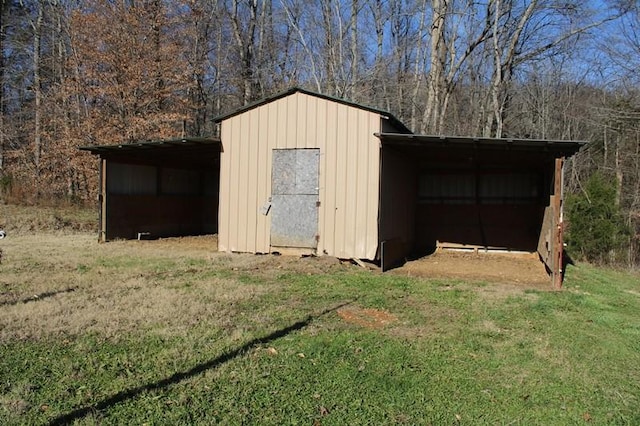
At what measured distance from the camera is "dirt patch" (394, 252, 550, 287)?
901 cm

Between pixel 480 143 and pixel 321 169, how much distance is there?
2985 mm

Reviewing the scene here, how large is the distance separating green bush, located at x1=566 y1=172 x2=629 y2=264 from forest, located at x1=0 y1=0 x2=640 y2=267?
4 cm

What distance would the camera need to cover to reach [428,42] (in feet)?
70.9

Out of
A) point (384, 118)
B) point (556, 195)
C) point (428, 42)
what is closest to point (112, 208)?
point (384, 118)

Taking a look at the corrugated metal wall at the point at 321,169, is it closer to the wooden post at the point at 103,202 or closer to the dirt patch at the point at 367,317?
the dirt patch at the point at 367,317

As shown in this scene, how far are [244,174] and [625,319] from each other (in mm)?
7131

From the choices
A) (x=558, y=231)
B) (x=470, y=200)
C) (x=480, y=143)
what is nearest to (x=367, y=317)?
(x=558, y=231)

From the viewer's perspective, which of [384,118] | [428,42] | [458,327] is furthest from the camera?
[428,42]

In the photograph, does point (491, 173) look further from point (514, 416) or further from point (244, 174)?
point (514, 416)

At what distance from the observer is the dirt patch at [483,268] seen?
355 inches

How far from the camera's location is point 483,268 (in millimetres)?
10461

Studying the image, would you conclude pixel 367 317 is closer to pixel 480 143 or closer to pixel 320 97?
pixel 480 143

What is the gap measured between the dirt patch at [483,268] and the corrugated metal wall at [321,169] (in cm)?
136

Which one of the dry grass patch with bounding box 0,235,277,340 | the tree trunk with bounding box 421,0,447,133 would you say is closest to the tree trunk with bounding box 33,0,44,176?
the dry grass patch with bounding box 0,235,277,340
